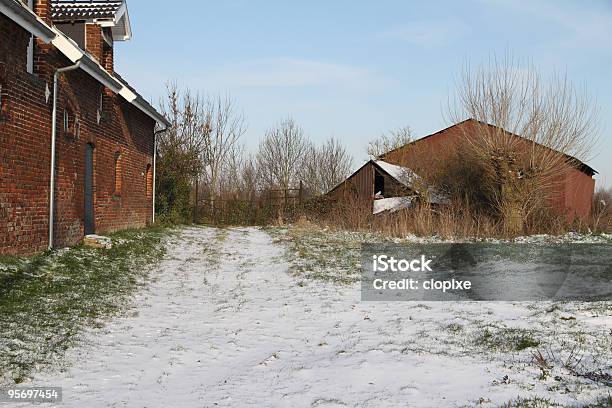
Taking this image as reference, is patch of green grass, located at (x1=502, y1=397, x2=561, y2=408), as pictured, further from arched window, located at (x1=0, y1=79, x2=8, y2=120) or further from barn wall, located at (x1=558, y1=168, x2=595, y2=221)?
barn wall, located at (x1=558, y1=168, x2=595, y2=221)

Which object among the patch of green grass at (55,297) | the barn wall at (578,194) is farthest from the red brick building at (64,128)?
the barn wall at (578,194)

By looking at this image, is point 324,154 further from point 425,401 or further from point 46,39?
point 425,401

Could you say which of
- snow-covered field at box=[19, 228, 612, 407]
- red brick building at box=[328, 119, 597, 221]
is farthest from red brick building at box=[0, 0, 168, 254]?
red brick building at box=[328, 119, 597, 221]

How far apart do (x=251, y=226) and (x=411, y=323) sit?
18.4m

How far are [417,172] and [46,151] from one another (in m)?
15.5

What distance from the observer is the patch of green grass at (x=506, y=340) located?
5.37 m

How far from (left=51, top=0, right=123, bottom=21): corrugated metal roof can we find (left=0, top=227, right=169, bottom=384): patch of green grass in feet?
20.1

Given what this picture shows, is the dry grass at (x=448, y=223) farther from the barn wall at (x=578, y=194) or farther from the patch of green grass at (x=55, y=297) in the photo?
the patch of green grass at (x=55, y=297)

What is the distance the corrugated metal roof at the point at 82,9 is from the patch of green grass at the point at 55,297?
6.13 m

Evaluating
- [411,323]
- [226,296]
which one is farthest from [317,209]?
[411,323]

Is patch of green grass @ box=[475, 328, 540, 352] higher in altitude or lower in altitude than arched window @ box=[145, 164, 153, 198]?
lower

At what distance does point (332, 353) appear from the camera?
552 cm

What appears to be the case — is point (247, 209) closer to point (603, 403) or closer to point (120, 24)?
point (120, 24)

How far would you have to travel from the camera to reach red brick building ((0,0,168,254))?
8422 millimetres
